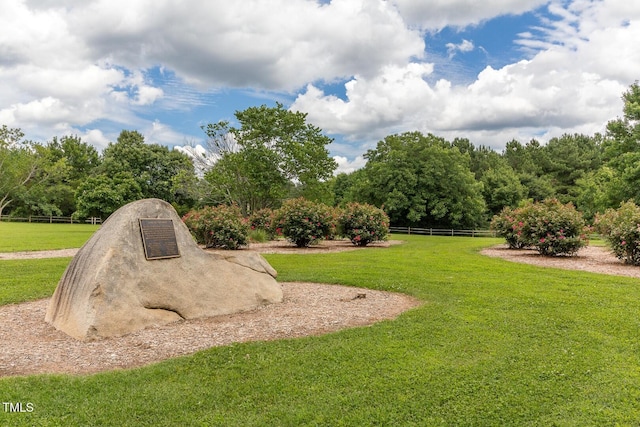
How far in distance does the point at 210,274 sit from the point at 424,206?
109 feet

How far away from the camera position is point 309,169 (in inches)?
1134

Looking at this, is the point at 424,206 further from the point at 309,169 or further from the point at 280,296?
the point at 280,296

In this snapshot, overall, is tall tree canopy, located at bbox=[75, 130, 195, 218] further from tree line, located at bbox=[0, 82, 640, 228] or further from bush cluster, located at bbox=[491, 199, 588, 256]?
bush cluster, located at bbox=[491, 199, 588, 256]

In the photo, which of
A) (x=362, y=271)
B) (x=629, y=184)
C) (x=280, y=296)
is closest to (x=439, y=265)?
(x=362, y=271)

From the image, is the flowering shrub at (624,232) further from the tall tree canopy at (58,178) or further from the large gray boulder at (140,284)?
the tall tree canopy at (58,178)

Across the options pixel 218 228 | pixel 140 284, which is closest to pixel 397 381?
pixel 140 284

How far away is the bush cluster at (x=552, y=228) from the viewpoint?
14906 millimetres

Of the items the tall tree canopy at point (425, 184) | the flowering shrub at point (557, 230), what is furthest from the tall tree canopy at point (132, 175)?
the flowering shrub at point (557, 230)

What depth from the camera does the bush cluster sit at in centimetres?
1491

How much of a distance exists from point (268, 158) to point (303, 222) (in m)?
10.7

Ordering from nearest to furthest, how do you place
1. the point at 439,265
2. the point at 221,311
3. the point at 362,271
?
the point at 221,311, the point at 362,271, the point at 439,265

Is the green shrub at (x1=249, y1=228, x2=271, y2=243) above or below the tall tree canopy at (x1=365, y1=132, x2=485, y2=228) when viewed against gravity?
below

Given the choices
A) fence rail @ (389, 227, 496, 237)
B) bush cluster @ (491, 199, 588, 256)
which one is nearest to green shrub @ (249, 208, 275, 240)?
bush cluster @ (491, 199, 588, 256)

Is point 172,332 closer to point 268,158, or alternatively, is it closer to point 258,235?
point 258,235
